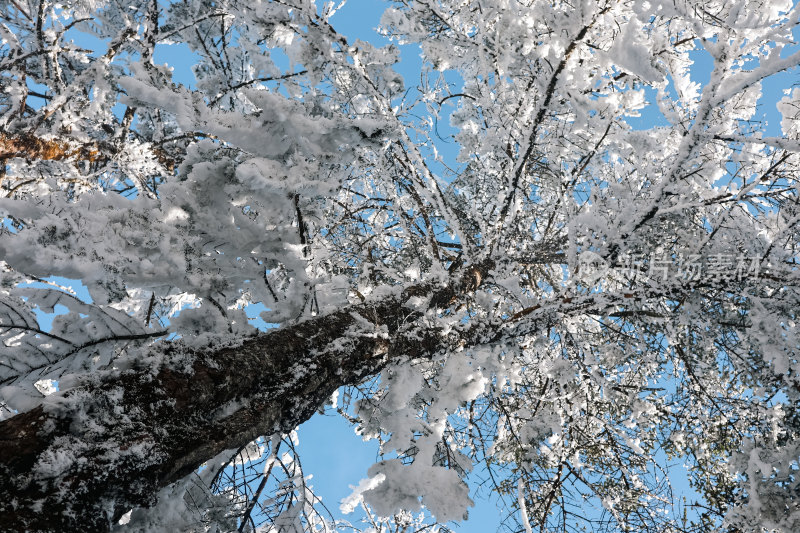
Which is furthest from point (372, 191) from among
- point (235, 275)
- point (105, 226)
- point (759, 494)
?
point (759, 494)

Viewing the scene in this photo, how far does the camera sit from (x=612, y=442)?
445 cm

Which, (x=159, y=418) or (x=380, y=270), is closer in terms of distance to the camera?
(x=159, y=418)

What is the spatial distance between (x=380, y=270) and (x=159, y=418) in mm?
2564

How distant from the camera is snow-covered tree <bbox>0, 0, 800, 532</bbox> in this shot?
6.27 ft

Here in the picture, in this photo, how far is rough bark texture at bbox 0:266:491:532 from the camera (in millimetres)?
1350

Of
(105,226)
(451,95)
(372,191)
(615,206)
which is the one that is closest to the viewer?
(105,226)

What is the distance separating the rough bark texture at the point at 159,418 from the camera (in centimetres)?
135

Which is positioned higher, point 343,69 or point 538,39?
point 343,69

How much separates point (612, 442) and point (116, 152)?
6.18m

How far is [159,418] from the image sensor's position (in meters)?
1.71

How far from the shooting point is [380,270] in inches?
161

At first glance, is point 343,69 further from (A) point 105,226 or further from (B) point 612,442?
(B) point 612,442

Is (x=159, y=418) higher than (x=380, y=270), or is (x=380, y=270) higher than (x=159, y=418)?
(x=380, y=270)

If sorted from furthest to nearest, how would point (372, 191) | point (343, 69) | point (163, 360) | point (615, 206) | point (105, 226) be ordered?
1. point (372, 191)
2. point (343, 69)
3. point (615, 206)
4. point (105, 226)
5. point (163, 360)
